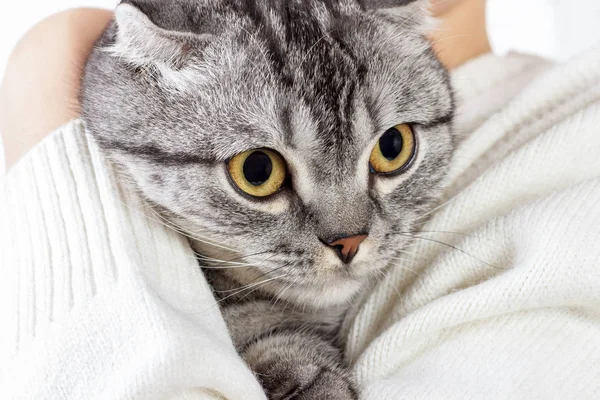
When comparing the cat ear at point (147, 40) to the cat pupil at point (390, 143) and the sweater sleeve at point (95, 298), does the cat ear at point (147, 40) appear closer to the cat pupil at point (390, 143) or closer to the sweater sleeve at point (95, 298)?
the sweater sleeve at point (95, 298)

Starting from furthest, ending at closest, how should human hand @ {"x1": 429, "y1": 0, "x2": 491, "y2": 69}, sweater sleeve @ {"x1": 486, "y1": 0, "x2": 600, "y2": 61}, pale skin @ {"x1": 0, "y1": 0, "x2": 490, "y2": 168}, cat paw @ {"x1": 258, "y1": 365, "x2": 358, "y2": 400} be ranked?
sweater sleeve @ {"x1": 486, "y1": 0, "x2": 600, "y2": 61} → human hand @ {"x1": 429, "y1": 0, "x2": 491, "y2": 69} → pale skin @ {"x1": 0, "y1": 0, "x2": 490, "y2": 168} → cat paw @ {"x1": 258, "y1": 365, "x2": 358, "y2": 400}

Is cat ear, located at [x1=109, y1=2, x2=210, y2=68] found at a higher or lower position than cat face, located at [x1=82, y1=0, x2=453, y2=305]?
higher

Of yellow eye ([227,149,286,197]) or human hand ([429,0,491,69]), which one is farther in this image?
human hand ([429,0,491,69])

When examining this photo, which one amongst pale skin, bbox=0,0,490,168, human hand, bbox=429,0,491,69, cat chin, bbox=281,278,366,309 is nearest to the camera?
cat chin, bbox=281,278,366,309

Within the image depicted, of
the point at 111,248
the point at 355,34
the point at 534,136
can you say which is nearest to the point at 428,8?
the point at 355,34

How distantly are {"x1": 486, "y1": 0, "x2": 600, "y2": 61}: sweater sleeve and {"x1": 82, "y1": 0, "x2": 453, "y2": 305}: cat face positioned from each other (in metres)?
1.51

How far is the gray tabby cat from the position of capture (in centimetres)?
85

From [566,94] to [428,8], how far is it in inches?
11.2

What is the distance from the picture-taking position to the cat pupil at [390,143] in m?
0.95

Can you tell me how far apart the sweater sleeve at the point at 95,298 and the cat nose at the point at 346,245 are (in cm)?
20

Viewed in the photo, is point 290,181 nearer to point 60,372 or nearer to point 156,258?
point 156,258

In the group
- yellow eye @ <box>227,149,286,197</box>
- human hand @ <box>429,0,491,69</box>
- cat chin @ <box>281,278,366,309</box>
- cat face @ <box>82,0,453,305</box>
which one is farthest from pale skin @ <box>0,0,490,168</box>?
cat chin @ <box>281,278,366,309</box>

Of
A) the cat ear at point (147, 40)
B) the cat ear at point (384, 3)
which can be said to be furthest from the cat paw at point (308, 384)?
the cat ear at point (384, 3)

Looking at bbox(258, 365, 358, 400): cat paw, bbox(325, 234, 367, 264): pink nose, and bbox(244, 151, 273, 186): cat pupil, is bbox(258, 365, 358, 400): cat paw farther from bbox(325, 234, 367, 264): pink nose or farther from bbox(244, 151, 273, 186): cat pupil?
bbox(244, 151, 273, 186): cat pupil
